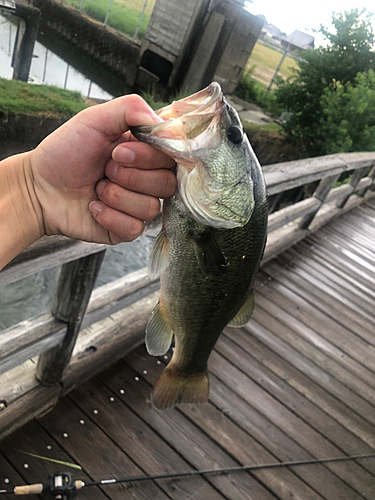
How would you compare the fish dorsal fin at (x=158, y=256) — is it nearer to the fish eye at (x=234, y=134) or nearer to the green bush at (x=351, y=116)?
the fish eye at (x=234, y=134)

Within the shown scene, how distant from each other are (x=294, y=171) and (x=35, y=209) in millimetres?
2442

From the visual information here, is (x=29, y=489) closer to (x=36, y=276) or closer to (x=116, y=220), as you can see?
(x=116, y=220)

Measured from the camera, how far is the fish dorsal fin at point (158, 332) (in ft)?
4.20

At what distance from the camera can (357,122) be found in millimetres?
10398

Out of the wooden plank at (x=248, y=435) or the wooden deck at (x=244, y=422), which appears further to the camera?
the wooden plank at (x=248, y=435)

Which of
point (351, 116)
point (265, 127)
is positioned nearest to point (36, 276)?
point (351, 116)

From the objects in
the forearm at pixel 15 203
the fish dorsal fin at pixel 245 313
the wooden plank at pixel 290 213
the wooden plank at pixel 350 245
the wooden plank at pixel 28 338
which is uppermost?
the forearm at pixel 15 203

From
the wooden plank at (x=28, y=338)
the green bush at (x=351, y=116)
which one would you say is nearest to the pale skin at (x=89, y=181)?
the wooden plank at (x=28, y=338)

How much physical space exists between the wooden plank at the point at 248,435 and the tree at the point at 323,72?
1009 centimetres

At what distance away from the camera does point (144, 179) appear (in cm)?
95

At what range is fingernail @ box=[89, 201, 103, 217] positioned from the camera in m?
1.03

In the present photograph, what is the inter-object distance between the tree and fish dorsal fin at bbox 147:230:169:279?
11245mm

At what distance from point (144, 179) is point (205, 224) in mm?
202

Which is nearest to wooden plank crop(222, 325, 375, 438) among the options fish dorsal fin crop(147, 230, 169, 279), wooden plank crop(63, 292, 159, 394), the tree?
wooden plank crop(63, 292, 159, 394)
